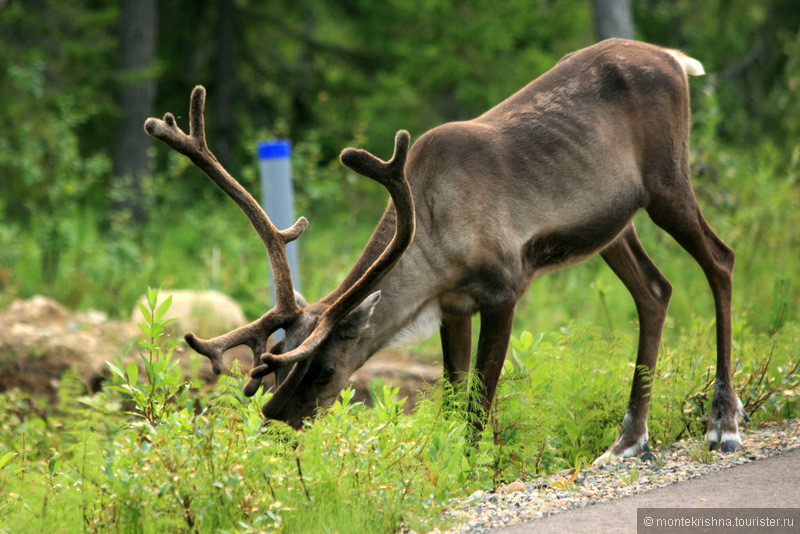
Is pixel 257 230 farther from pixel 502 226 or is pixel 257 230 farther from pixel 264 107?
pixel 264 107

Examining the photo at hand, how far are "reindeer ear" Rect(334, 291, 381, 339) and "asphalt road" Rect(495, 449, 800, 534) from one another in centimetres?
140

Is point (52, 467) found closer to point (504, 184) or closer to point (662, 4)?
point (504, 184)

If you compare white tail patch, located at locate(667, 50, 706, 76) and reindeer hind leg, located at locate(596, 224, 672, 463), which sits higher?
white tail patch, located at locate(667, 50, 706, 76)

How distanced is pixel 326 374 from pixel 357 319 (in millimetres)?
327

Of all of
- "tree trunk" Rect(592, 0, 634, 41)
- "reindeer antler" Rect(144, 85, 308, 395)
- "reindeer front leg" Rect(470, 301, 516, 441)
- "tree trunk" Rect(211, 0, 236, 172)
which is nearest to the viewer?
"reindeer antler" Rect(144, 85, 308, 395)

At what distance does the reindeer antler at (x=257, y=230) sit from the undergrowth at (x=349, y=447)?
328mm

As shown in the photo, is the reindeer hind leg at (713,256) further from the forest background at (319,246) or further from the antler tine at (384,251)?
the antler tine at (384,251)

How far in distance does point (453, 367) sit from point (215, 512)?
195 cm

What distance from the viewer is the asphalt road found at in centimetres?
350

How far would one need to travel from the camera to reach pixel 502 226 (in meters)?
4.87

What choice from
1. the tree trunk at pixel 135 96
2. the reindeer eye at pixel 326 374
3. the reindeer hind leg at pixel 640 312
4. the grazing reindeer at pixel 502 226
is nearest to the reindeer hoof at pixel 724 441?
the grazing reindeer at pixel 502 226

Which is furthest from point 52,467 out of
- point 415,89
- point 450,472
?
point 415,89

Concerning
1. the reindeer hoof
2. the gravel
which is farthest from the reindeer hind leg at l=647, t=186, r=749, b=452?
the gravel

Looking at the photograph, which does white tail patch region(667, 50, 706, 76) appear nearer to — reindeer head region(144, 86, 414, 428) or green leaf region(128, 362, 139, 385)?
reindeer head region(144, 86, 414, 428)
